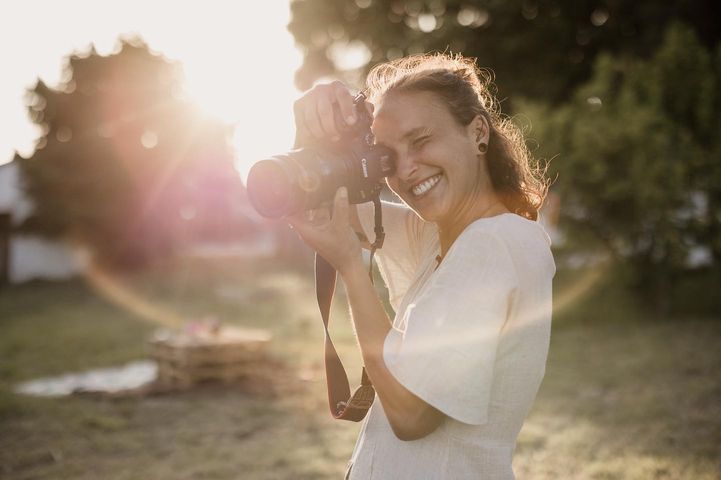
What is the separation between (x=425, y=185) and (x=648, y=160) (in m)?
8.80

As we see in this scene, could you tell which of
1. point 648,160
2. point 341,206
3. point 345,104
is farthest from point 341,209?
point 648,160

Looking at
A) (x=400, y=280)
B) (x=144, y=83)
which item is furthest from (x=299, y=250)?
(x=400, y=280)

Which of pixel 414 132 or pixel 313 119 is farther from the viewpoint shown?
pixel 313 119

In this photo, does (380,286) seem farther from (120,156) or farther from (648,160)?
(120,156)

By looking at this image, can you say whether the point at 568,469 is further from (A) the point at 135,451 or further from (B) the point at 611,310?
(B) the point at 611,310

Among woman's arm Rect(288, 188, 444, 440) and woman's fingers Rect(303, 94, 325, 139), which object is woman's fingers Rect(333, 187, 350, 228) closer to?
woman's arm Rect(288, 188, 444, 440)

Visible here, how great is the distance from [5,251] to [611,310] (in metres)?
18.2

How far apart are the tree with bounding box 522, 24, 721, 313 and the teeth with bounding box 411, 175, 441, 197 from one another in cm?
794

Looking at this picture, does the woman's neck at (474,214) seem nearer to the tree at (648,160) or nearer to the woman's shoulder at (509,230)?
the woman's shoulder at (509,230)

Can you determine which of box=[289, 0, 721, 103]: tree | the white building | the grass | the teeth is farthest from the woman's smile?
the white building

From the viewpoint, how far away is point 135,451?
495 centimetres

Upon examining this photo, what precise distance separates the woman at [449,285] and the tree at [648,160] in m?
7.85

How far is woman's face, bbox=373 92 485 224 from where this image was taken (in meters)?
1.60

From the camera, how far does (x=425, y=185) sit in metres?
1.62
